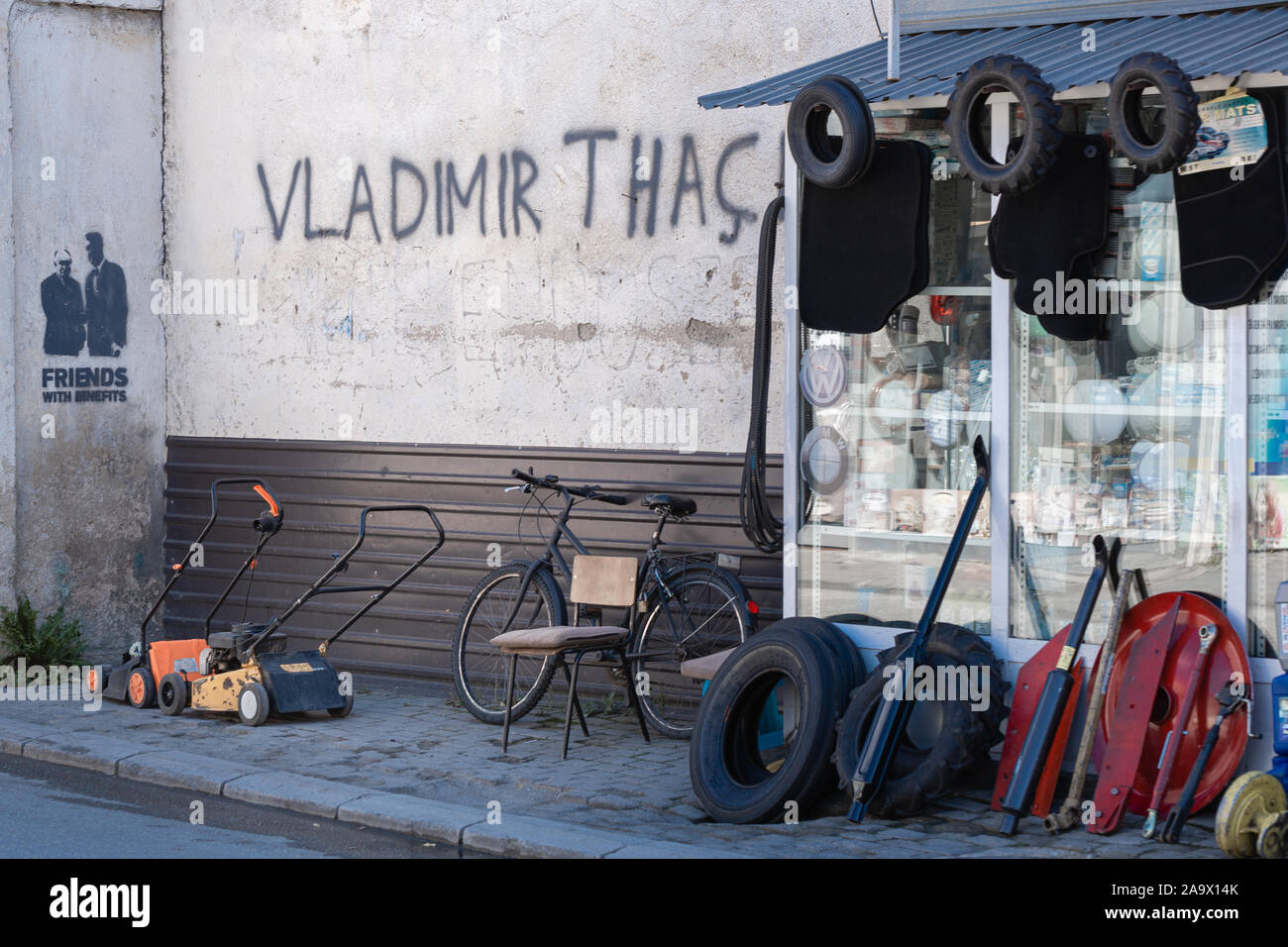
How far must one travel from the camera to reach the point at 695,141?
912 centimetres

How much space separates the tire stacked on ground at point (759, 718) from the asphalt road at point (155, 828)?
130 centimetres

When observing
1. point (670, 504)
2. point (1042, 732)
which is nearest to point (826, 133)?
point (670, 504)

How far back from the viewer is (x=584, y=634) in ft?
26.2

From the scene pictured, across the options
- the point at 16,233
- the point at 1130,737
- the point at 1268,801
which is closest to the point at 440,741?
the point at 1130,737

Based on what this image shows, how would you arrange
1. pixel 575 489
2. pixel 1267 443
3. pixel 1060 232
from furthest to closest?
pixel 575 489 < pixel 1060 232 < pixel 1267 443

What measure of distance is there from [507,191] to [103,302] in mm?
3504

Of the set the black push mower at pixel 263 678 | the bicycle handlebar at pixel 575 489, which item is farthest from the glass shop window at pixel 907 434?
the black push mower at pixel 263 678

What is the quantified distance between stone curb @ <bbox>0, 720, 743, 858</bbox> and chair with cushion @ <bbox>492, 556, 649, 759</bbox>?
3.47ft

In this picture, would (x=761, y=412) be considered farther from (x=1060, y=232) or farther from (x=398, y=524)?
(x=398, y=524)

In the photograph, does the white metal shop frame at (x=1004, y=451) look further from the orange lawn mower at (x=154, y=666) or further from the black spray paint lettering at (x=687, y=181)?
the orange lawn mower at (x=154, y=666)

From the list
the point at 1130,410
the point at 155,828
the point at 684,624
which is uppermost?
the point at 1130,410

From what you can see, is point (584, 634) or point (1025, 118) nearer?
point (1025, 118)
